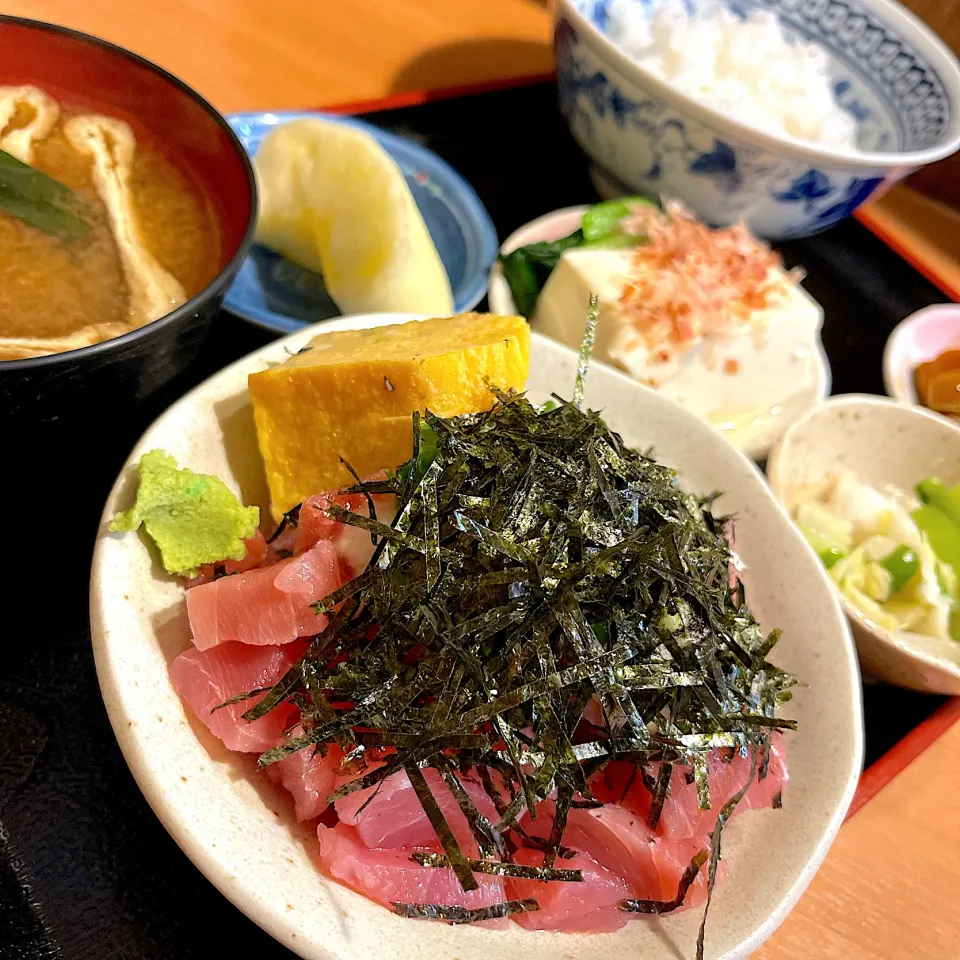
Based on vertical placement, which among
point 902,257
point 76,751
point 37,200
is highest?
point 902,257

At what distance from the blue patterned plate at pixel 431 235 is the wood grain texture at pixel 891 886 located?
1299mm

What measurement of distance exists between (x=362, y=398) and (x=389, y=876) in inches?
24.2

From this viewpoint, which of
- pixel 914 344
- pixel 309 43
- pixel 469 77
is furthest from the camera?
pixel 469 77

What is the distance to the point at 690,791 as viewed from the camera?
103 centimetres

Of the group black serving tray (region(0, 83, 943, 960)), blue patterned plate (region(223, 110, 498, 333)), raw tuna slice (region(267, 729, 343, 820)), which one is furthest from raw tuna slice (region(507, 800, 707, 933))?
blue patterned plate (region(223, 110, 498, 333))

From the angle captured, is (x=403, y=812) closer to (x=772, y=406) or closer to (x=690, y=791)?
(x=690, y=791)

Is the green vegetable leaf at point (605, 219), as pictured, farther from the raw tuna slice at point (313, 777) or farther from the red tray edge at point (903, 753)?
the raw tuna slice at point (313, 777)

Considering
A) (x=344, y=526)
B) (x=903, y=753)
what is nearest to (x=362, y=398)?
(x=344, y=526)

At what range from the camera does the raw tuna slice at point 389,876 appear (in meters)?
0.91

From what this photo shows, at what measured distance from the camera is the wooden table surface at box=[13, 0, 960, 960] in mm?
1253

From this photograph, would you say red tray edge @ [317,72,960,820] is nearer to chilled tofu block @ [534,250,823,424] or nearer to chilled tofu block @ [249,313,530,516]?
chilled tofu block @ [534,250,823,424]

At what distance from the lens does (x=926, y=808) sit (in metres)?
1.40

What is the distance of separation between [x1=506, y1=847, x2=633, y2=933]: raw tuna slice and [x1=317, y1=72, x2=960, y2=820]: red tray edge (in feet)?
1.82

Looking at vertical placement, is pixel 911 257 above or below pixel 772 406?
above
